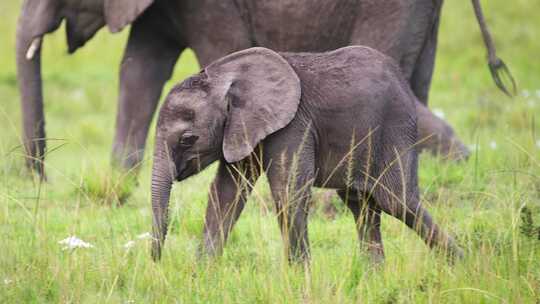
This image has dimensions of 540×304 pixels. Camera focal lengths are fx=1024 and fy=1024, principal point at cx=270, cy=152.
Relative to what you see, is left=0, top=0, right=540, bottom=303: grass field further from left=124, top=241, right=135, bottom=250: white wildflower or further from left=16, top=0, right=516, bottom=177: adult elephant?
left=16, top=0, right=516, bottom=177: adult elephant

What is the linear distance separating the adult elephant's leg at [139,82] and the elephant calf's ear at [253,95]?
2.45 meters

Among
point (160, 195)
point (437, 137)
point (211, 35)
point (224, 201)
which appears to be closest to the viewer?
point (160, 195)

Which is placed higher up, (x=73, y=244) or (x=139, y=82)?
(x=139, y=82)

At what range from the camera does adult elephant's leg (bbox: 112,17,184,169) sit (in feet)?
23.5

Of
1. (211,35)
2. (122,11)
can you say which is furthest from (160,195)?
(122,11)

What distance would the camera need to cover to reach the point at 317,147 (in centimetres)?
479

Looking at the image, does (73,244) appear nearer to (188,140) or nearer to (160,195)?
(160,195)

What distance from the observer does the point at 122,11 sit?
673 centimetres

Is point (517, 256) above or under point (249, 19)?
Answer: under

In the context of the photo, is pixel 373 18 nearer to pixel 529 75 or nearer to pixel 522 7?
pixel 529 75

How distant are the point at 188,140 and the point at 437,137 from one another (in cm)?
343

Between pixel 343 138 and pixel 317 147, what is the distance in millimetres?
130

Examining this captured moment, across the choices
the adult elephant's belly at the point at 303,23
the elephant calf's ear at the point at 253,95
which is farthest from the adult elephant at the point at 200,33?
the elephant calf's ear at the point at 253,95

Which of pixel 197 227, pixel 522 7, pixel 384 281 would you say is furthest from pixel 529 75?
pixel 384 281
